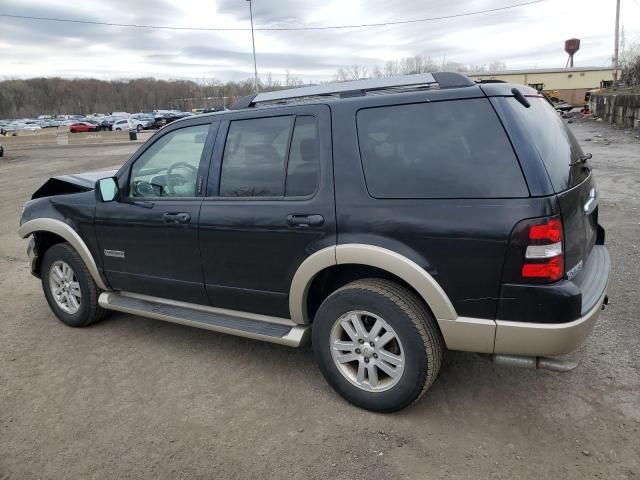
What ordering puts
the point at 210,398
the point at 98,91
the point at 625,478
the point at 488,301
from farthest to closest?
the point at 98,91, the point at 210,398, the point at 488,301, the point at 625,478

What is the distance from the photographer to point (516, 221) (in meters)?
2.46

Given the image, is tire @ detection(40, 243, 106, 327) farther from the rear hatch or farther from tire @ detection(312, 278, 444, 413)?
the rear hatch

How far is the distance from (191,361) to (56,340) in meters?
1.39

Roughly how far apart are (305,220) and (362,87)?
932 mm

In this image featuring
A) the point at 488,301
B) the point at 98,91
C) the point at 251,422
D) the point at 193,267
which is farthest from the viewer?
the point at 98,91

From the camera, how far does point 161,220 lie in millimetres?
→ 3693

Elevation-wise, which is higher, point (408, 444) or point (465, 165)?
point (465, 165)

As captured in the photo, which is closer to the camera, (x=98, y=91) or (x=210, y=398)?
(x=210, y=398)

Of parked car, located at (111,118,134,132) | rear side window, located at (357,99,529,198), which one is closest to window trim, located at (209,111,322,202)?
rear side window, located at (357,99,529,198)

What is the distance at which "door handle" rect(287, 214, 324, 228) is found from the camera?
3014 millimetres

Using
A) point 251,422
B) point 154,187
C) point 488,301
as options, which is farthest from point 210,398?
point 488,301

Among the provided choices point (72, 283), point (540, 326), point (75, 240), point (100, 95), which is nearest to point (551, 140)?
point (540, 326)

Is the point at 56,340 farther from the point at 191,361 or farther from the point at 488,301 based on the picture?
the point at 488,301

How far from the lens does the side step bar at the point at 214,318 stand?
3.30m
